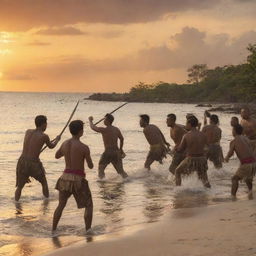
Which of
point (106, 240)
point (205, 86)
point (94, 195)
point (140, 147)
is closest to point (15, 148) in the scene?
point (140, 147)

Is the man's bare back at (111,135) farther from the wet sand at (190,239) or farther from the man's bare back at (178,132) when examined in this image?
the wet sand at (190,239)

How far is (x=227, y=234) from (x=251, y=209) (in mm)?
1952

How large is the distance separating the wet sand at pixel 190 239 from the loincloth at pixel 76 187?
945mm

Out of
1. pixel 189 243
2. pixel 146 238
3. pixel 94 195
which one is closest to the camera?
pixel 189 243

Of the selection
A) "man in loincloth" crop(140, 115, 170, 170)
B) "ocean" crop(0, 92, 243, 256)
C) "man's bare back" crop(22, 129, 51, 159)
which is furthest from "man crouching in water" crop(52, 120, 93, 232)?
"man in loincloth" crop(140, 115, 170, 170)

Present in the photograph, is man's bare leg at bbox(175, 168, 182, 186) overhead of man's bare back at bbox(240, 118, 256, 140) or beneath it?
beneath

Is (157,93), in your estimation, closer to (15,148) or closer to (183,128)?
(15,148)

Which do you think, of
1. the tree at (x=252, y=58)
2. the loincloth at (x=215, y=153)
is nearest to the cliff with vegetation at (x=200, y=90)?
the tree at (x=252, y=58)

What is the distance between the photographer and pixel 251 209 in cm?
860

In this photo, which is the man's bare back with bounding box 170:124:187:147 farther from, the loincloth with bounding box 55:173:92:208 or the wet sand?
the loincloth with bounding box 55:173:92:208

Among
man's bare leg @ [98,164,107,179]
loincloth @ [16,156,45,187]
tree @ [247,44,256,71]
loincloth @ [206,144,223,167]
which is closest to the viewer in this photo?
loincloth @ [16,156,45,187]

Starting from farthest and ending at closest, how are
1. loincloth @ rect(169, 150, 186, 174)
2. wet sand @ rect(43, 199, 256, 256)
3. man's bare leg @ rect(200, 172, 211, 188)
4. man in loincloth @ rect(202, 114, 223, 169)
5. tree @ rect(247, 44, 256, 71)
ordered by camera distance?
tree @ rect(247, 44, 256, 71) → man in loincloth @ rect(202, 114, 223, 169) → loincloth @ rect(169, 150, 186, 174) → man's bare leg @ rect(200, 172, 211, 188) → wet sand @ rect(43, 199, 256, 256)

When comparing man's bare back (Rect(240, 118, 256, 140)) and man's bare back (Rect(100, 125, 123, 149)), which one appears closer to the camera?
man's bare back (Rect(100, 125, 123, 149))

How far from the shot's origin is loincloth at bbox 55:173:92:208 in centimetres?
799
